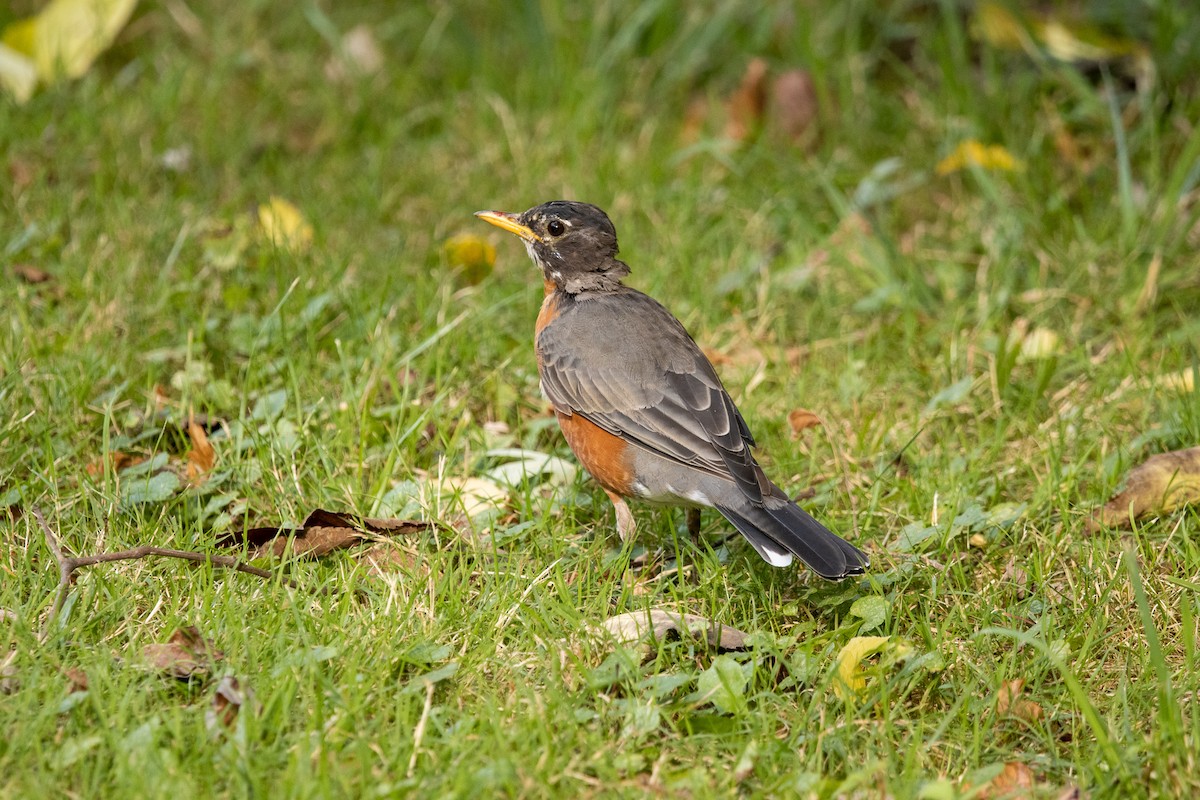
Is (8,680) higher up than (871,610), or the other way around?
(8,680)

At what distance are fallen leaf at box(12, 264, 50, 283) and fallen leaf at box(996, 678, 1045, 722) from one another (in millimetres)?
4095

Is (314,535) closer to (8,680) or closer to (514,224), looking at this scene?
(8,680)

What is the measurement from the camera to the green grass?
321 cm

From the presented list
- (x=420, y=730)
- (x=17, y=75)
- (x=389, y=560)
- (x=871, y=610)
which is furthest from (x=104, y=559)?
(x=17, y=75)

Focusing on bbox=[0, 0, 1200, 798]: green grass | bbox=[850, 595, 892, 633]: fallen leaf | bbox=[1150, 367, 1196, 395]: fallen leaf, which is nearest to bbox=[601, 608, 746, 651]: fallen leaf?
bbox=[0, 0, 1200, 798]: green grass

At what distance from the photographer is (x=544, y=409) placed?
517 centimetres

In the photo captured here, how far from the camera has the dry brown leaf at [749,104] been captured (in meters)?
7.29

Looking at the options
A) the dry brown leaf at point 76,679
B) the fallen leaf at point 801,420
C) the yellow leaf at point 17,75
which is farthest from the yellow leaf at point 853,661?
the yellow leaf at point 17,75

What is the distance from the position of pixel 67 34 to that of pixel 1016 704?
20.0 ft

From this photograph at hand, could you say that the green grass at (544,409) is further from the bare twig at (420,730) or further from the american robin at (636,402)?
the american robin at (636,402)

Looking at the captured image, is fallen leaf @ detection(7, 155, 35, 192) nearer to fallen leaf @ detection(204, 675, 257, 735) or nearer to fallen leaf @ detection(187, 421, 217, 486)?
fallen leaf @ detection(187, 421, 217, 486)

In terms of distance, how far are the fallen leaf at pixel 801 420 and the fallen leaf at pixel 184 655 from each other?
242 cm

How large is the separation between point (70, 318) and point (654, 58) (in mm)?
3916

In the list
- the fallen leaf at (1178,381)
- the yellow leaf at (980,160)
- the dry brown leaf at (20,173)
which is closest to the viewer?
the fallen leaf at (1178,381)
